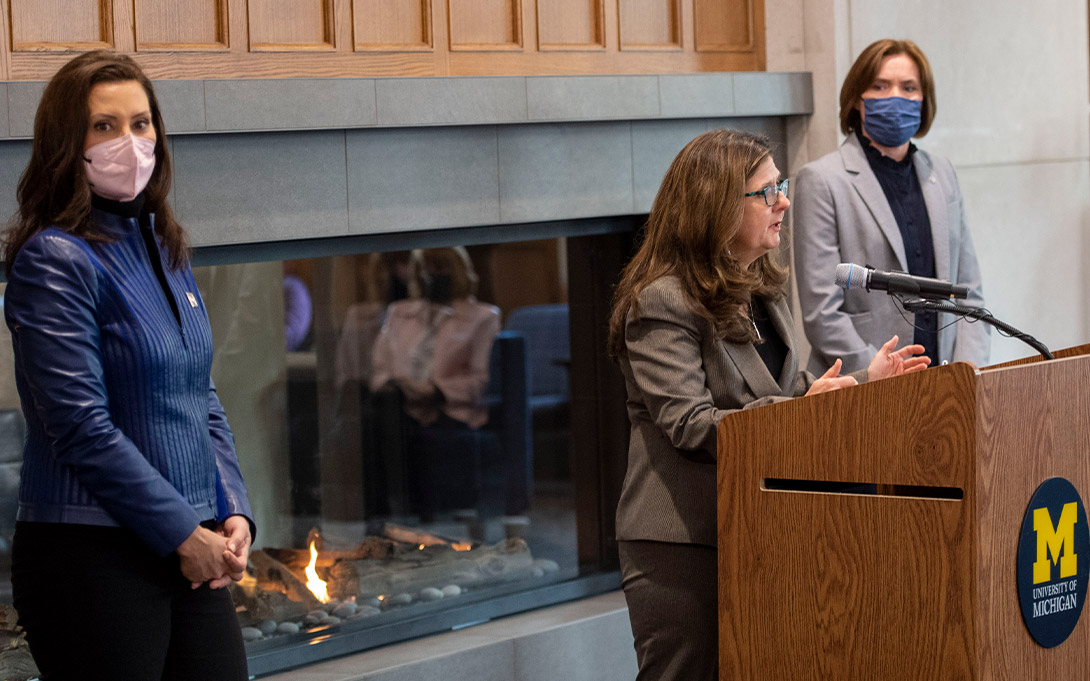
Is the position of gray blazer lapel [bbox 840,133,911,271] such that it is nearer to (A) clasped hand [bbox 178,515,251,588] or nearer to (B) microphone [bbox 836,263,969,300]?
(B) microphone [bbox 836,263,969,300]

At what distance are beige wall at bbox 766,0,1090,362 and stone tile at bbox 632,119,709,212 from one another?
1.85ft

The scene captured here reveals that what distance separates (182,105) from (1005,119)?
341cm

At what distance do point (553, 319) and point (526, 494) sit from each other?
0.66m

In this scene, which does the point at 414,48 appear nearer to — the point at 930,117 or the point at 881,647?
the point at 930,117

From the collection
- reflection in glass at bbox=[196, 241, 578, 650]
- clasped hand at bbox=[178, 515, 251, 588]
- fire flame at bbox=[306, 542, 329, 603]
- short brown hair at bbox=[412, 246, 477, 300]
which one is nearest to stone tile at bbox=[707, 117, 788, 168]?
reflection in glass at bbox=[196, 241, 578, 650]

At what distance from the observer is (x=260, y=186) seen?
3.58 metres

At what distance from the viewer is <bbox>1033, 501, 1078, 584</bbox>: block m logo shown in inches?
95.7

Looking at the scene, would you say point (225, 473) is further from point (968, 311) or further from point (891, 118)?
point (891, 118)

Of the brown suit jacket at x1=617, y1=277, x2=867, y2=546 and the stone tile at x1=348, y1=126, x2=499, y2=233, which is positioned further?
the stone tile at x1=348, y1=126, x2=499, y2=233

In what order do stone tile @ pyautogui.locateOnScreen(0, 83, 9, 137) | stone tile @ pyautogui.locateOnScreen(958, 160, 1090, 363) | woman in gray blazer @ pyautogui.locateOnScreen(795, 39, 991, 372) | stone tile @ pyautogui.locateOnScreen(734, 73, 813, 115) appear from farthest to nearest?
stone tile @ pyautogui.locateOnScreen(958, 160, 1090, 363) < stone tile @ pyautogui.locateOnScreen(734, 73, 813, 115) < woman in gray blazer @ pyautogui.locateOnScreen(795, 39, 991, 372) < stone tile @ pyautogui.locateOnScreen(0, 83, 9, 137)

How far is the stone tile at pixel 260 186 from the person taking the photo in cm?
347

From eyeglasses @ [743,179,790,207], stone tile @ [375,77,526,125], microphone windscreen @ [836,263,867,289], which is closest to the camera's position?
microphone windscreen @ [836,263,867,289]

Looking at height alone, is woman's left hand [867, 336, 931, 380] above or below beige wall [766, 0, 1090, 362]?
below

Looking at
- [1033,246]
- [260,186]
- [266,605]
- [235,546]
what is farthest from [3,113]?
[1033,246]
